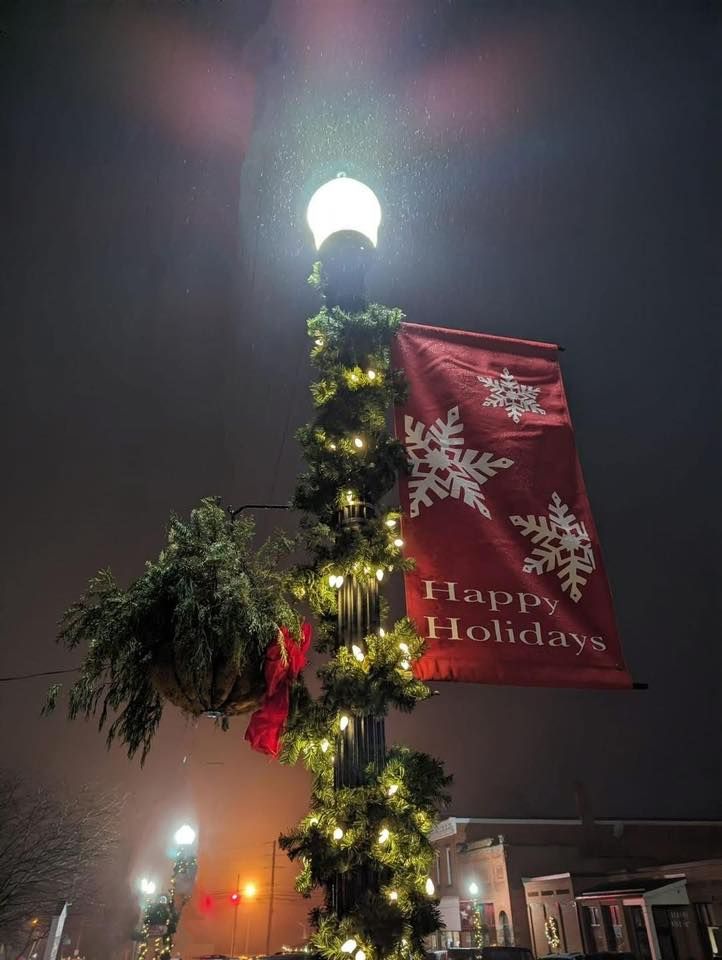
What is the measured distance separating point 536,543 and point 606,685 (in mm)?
1047

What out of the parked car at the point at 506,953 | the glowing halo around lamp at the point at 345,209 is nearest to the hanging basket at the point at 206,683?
the glowing halo around lamp at the point at 345,209

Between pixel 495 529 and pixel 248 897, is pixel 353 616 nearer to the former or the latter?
pixel 495 529

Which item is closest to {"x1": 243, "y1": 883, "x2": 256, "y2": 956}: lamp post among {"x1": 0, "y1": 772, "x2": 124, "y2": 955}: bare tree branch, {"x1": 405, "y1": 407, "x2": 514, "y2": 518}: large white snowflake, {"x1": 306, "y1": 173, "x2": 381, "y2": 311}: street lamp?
{"x1": 0, "y1": 772, "x2": 124, "y2": 955}: bare tree branch

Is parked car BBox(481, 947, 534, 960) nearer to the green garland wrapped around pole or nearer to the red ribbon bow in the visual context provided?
the green garland wrapped around pole

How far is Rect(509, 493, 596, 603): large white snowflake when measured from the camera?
4.26m

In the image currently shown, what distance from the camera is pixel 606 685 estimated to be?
12.8ft

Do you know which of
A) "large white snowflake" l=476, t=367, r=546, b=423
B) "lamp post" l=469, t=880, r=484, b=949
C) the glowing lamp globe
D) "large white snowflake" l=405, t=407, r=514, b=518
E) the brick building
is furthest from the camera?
the brick building

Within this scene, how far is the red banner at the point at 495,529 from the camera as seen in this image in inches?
151

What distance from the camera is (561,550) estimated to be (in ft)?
14.2

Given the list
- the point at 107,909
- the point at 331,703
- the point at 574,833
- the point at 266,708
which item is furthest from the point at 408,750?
the point at 107,909

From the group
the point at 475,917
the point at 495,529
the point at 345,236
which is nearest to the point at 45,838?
the point at 475,917

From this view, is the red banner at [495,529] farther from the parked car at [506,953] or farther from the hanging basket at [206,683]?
the parked car at [506,953]

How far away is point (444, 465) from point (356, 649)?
161 cm

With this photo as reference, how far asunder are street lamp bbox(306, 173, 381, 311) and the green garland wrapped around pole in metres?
0.01
